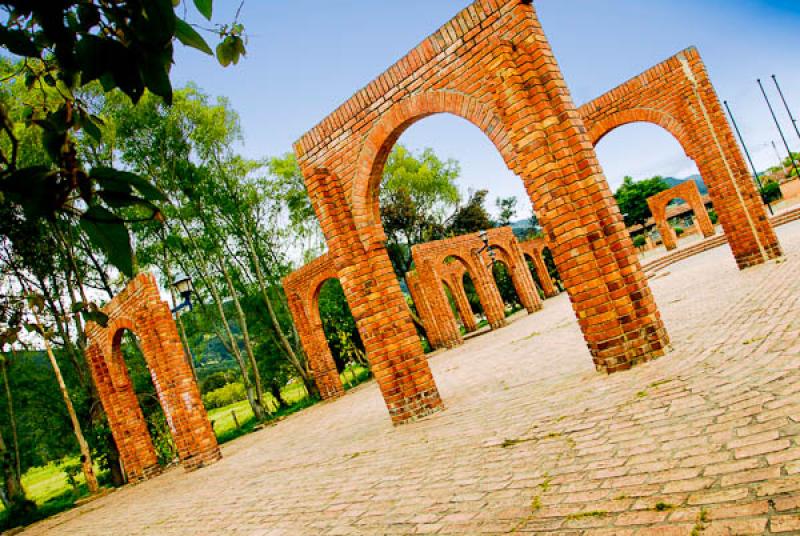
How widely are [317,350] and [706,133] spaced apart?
12.7 m

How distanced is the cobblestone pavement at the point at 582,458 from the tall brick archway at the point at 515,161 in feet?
1.72

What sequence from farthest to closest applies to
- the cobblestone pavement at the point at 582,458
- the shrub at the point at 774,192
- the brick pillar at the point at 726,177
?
the shrub at the point at 774,192 → the brick pillar at the point at 726,177 → the cobblestone pavement at the point at 582,458

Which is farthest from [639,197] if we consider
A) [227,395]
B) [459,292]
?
[227,395]

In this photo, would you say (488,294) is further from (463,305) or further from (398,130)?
(398,130)

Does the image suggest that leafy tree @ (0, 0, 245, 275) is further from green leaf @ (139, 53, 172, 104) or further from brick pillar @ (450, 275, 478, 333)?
brick pillar @ (450, 275, 478, 333)

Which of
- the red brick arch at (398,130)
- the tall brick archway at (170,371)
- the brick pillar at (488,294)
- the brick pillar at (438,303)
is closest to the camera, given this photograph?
the red brick arch at (398,130)

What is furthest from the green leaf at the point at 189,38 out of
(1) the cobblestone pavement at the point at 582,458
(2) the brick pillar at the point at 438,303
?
(2) the brick pillar at the point at 438,303

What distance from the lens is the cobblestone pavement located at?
2123 millimetres

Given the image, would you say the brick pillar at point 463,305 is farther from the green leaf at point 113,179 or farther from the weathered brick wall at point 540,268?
the green leaf at point 113,179

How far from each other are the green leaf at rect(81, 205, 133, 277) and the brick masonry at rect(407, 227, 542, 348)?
19109 millimetres

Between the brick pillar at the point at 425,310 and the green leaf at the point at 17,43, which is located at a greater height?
the green leaf at the point at 17,43

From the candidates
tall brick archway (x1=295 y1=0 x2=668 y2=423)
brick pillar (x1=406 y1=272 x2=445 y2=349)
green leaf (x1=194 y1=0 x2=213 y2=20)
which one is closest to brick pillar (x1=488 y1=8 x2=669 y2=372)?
tall brick archway (x1=295 y1=0 x2=668 y2=423)

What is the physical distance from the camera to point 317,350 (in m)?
16.3

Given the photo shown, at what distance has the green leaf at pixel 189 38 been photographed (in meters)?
0.86
